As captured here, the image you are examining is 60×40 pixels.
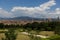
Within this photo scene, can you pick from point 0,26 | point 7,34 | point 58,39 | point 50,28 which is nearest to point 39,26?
point 50,28

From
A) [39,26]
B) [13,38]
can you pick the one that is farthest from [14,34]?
[39,26]

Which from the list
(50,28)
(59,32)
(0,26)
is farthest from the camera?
(0,26)

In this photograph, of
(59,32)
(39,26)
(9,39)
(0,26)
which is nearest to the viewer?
(9,39)

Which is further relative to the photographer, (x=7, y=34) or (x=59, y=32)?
(x=59, y=32)

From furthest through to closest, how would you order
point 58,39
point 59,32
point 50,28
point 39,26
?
point 39,26
point 50,28
point 59,32
point 58,39

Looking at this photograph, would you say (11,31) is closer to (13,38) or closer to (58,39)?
(13,38)

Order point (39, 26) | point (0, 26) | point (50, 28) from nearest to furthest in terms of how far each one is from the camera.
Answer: point (50, 28) < point (39, 26) < point (0, 26)

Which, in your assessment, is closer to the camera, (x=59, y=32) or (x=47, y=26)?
(x=59, y=32)

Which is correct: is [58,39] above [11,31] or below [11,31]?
below

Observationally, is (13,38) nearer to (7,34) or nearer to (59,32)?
(7,34)
